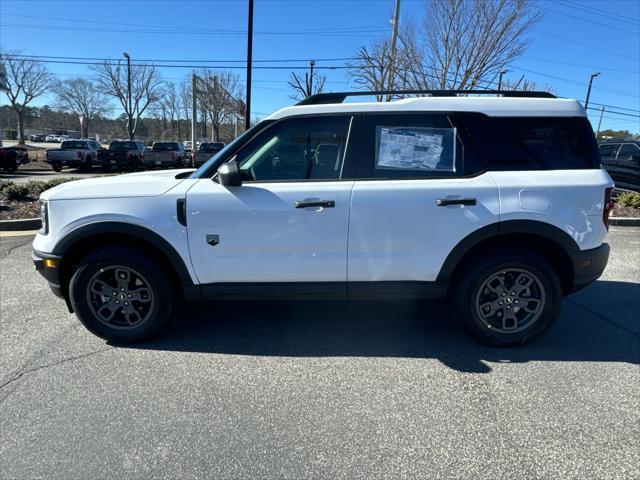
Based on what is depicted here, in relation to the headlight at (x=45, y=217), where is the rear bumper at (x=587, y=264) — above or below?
below

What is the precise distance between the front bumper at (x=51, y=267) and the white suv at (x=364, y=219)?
1 cm

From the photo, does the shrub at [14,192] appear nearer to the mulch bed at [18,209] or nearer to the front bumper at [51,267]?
the mulch bed at [18,209]

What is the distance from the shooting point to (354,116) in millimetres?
3377

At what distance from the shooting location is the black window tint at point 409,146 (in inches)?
132

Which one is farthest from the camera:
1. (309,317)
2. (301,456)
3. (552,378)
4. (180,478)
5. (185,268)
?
(309,317)

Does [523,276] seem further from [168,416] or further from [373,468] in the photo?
[168,416]

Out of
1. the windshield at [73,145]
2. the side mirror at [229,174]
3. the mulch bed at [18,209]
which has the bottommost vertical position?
the mulch bed at [18,209]

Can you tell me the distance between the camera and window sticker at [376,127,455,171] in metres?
3.35

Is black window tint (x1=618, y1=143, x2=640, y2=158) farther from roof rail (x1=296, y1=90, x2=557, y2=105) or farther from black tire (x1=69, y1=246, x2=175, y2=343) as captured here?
black tire (x1=69, y1=246, x2=175, y2=343)

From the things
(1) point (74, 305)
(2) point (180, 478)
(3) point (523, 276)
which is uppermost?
(3) point (523, 276)

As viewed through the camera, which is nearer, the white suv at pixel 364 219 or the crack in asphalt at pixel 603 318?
the white suv at pixel 364 219

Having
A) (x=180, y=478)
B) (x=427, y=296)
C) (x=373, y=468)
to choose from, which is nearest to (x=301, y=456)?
(x=373, y=468)

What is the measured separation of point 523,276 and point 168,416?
284cm

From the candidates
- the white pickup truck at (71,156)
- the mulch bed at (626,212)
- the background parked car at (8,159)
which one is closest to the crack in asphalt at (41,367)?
the mulch bed at (626,212)
